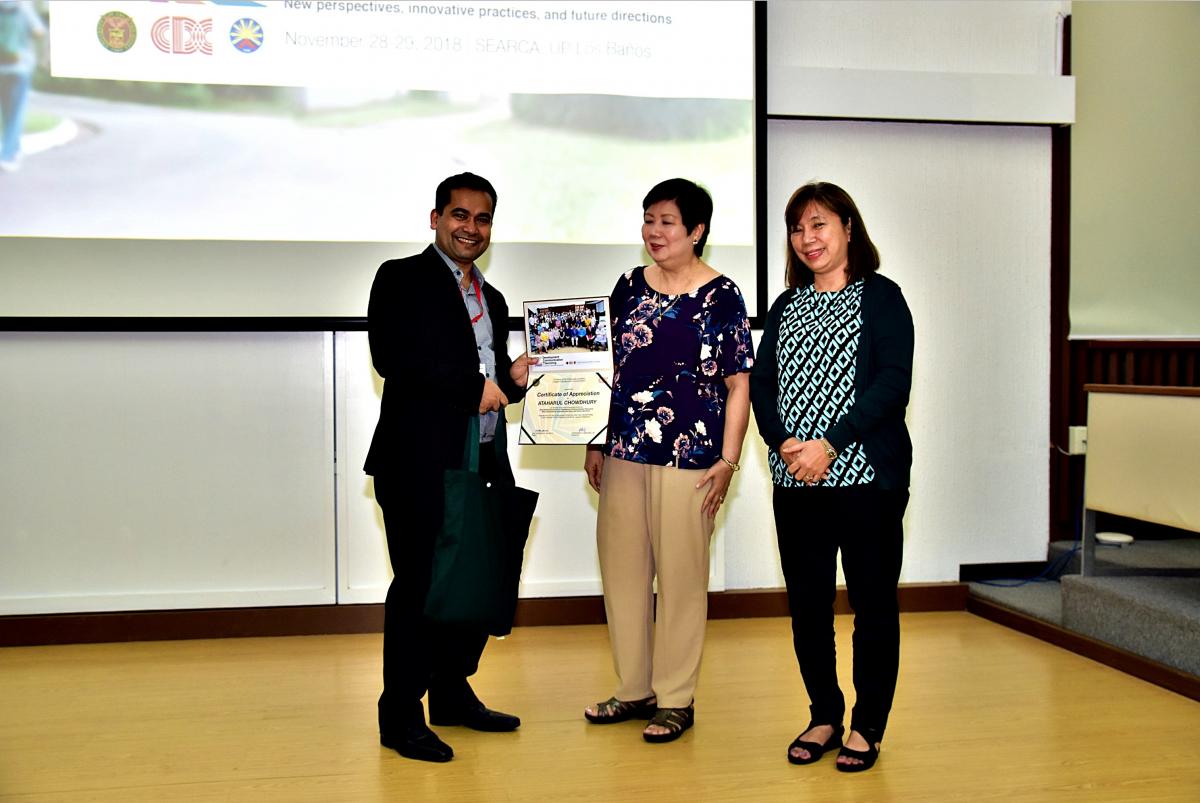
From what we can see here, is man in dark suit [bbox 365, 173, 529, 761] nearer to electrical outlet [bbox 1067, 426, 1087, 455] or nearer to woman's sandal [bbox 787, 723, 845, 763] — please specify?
woman's sandal [bbox 787, 723, 845, 763]

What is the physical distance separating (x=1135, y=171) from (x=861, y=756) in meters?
3.42

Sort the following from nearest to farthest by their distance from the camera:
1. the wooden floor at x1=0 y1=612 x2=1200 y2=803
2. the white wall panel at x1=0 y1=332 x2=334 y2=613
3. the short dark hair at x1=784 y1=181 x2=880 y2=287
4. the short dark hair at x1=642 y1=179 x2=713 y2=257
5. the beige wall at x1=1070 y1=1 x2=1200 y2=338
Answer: the wooden floor at x1=0 y1=612 x2=1200 y2=803
the short dark hair at x1=784 y1=181 x2=880 y2=287
the short dark hair at x1=642 y1=179 x2=713 y2=257
the white wall panel at x1=0 y1=332 x2=334 y2=613
the beige wall at x1=1070 y1=1 x2=1200 y2=338

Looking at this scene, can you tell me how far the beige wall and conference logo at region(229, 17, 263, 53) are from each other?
3500 millimetres

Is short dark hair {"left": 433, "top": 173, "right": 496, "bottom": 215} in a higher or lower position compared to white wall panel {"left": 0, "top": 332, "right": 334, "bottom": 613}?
higher

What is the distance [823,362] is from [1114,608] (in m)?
1.79

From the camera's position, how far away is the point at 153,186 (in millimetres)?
3953

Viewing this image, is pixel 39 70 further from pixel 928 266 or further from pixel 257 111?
pixel 928 266

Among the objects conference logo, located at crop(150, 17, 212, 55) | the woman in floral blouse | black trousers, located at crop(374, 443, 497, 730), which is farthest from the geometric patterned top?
conference logo, located at crop(150, 17, 212, 55)

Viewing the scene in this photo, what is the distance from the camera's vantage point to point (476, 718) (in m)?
2.99

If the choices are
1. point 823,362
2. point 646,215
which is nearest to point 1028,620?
point 823,362

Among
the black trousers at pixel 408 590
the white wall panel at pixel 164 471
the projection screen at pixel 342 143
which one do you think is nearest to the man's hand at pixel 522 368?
the black trousers at pixel 408 590

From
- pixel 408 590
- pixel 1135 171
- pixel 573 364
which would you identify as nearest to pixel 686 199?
pixel 573 364

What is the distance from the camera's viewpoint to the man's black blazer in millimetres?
2697

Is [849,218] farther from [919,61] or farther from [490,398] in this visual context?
[919,61]
